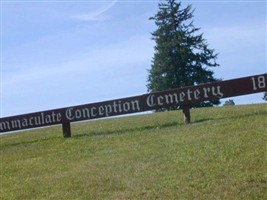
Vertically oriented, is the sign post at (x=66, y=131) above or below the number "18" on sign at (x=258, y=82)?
below

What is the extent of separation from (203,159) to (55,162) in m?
4.41

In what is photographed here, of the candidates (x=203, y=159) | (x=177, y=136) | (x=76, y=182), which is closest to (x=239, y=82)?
(x=177, y=136)

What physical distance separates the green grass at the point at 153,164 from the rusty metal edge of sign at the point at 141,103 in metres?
0.71

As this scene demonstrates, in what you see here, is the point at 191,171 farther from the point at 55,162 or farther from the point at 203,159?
the point at 55,162

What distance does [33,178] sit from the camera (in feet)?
38.1

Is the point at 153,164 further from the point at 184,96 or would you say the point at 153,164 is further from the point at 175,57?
the point at 175,57

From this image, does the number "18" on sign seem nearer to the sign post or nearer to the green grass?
the green grass

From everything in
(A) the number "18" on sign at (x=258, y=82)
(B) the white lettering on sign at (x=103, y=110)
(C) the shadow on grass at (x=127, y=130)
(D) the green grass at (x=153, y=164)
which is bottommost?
(D) the green grass at (x=153, y=164)

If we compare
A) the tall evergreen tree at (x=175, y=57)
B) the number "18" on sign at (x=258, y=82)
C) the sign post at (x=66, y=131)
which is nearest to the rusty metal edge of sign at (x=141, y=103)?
the number "18" on sign at (x=258, y=82)

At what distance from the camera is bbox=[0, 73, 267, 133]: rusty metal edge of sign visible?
15.5 meters

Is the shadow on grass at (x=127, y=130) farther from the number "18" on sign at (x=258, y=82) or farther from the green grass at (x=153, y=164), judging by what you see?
the number "18" on sign at (x=258, y=82)

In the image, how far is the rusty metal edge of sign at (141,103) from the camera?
15484 millimetres

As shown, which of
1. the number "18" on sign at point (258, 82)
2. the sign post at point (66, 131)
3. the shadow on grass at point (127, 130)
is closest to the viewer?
the number "18" on sign at point (258, 82)

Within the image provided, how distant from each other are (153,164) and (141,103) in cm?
605
